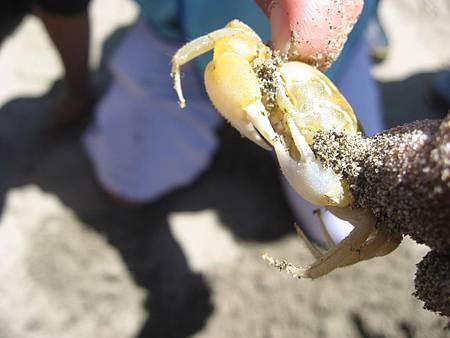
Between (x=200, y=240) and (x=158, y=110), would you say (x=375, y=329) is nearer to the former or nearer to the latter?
(x=200, y=240)

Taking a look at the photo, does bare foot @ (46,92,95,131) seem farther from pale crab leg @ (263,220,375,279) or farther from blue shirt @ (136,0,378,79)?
pale crab leg @ (263,220,375,279)

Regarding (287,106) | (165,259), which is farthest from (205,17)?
(287,106)

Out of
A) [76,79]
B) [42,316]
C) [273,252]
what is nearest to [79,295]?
[42,316]

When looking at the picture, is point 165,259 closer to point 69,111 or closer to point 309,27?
point 69,111

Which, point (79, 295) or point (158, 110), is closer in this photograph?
point (79, 295)

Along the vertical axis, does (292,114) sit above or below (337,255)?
above

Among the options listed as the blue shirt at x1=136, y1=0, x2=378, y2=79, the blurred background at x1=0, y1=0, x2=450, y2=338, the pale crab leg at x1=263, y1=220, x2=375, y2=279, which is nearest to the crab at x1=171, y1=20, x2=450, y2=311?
the pale crab leg at x1=263, y1=220, x2=375, y2=279
